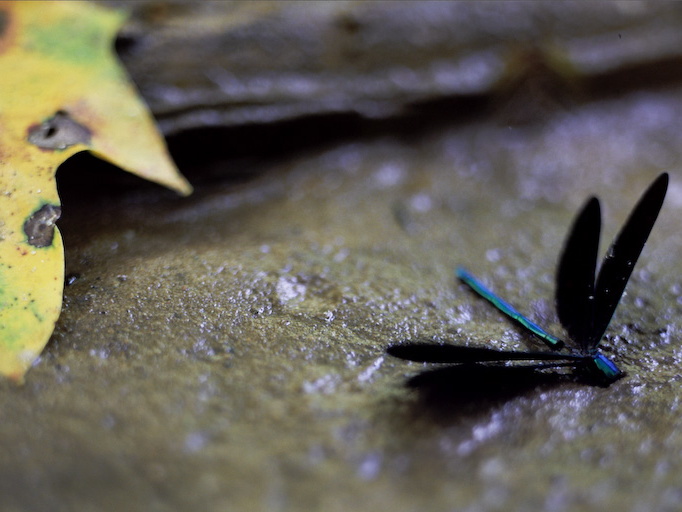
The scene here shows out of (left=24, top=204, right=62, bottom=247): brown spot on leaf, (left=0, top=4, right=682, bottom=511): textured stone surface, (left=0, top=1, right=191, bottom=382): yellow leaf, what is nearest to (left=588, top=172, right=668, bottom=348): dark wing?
(left=0, top=4, right=682, bottom=511): textured stone surface

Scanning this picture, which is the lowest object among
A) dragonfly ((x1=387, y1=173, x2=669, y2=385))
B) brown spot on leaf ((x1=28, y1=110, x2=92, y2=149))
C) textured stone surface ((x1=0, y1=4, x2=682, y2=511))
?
textured stone surface ((x1=0, y1=4, x2=682, y2=511))

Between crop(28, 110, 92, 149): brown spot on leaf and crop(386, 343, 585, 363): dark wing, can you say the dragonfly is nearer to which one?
crop(386, 343, 585, 363): dark wing

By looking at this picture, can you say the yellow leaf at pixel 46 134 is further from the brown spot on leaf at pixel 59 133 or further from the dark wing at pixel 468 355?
the dark wing at pixel 468 355

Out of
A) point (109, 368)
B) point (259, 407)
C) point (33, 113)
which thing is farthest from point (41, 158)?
point (259, 407)

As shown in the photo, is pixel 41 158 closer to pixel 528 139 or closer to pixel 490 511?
pixel 490 511

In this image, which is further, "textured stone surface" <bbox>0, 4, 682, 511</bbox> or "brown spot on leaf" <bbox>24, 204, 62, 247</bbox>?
"brown spot on leaf" <bbox>24, 204, 62, 247</bbox>

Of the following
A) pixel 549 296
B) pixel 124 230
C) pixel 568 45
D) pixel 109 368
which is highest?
pixel 568 45

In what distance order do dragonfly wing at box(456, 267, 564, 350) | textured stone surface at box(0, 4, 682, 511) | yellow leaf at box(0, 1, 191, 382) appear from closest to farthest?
textured stone surface at box(0, 4, 682, 511) → yellow leaf at box(0, 1, 191, 382) → dragonfly wing at box(456, 267, 564, 350)

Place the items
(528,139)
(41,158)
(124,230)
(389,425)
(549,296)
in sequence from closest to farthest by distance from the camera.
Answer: (389,425) → (41,158) → (549,296) → (124,230) → (528,139)
